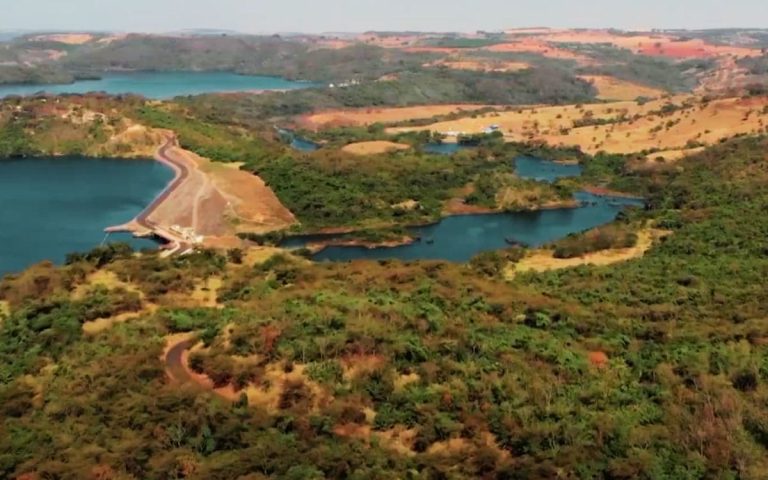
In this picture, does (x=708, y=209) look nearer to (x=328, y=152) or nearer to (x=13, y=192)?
(x=328, y=152)

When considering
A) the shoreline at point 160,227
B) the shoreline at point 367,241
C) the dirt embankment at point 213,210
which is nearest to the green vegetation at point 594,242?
the shoreline at point 367,241

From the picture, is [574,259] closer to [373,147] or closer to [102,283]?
[102,283]

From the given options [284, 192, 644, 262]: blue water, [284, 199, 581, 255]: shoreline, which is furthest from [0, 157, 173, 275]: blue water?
[284, 192, 644, 262]: blue water

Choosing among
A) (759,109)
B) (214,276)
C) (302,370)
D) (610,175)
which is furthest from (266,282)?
(759,109)

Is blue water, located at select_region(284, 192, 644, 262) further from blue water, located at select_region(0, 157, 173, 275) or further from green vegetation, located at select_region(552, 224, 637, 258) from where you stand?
blue water, located at select_region(0, 157, 173, 275)

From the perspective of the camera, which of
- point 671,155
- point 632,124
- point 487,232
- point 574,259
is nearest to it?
point 574,259

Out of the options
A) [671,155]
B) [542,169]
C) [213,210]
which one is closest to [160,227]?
[213,210]
